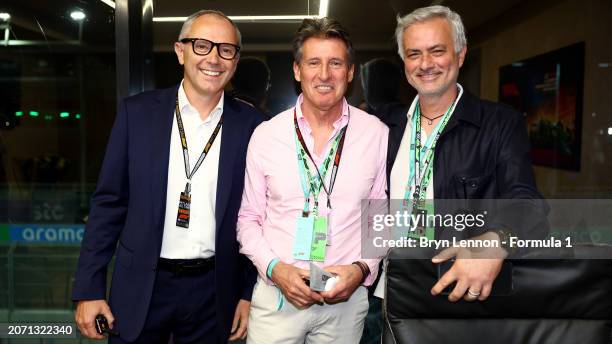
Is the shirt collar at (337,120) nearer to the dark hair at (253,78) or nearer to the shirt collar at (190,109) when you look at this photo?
the shirt collar at (190,109)

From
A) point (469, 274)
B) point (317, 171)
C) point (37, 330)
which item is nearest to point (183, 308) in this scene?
point (317, 171)

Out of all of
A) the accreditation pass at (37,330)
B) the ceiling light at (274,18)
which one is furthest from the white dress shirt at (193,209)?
the accreditation pass at (37,330)

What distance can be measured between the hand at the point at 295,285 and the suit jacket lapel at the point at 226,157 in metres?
0.33

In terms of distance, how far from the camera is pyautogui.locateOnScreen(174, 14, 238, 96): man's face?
2.13 m

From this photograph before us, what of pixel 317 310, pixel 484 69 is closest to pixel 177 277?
pixel 317 310

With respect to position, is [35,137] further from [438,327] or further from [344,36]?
[438,327]

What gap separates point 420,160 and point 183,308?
3.62ft

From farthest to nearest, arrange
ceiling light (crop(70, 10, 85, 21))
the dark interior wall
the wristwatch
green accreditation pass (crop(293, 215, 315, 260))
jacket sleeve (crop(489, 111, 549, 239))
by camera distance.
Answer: the dark interior wall, ceiling light (crop(70, 10, 85, 21)), green accreditation pass (crop(293, 215, 315, 260)), jacket sleeve (crop(489, 111, 549, 239)), the wristwatch

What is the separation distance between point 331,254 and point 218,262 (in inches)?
18.0

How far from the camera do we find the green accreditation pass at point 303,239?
1.96m

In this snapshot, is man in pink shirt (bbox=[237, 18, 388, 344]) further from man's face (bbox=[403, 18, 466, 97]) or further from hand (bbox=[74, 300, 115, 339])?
hand (bbox=[74, 300, 115, 339])

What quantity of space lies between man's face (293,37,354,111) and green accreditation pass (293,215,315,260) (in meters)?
0.45

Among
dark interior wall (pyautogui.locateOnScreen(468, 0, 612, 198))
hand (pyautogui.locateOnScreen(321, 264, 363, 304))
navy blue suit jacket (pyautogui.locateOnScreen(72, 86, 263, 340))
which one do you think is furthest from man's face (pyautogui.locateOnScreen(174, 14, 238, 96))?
dark interior wall (pyautogui.locateOnScreen(468, 0, 612, 198))

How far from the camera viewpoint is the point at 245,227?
2.10 metres
